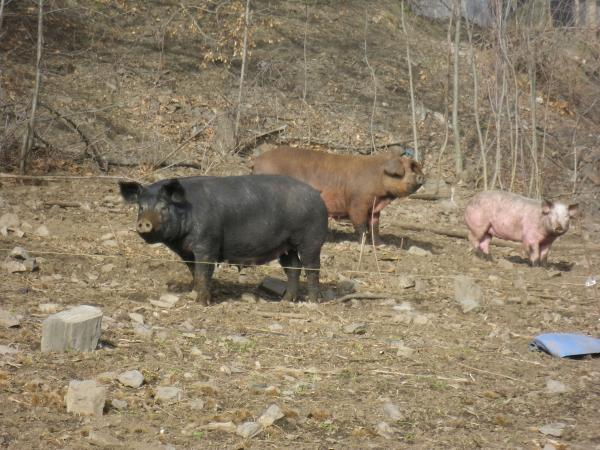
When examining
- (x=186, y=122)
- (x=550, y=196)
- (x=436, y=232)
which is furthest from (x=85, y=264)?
(x=550, y=196)

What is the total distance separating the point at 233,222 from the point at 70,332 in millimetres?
2748

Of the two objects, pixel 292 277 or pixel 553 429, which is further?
pixel 292 277

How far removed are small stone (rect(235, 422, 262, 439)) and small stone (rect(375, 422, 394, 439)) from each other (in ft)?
2.49

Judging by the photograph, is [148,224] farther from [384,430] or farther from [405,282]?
[384,430]

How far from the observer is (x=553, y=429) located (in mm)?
6359

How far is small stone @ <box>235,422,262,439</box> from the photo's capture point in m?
5.77

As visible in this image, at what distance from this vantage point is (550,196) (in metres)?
19.8

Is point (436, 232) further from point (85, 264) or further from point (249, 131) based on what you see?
point (85, 264)

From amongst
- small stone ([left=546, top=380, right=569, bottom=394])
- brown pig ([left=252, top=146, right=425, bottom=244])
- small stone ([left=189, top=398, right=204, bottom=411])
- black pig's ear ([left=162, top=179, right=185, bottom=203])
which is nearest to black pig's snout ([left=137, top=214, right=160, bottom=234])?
black pig's ear ([left=162, top=179, right=185, bottom=203])

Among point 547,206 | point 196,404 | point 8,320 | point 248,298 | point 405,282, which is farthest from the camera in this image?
point 547,206

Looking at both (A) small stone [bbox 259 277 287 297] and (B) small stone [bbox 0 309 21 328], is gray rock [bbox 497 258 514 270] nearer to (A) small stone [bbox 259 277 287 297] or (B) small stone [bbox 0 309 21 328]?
(A) small stone [bbox 259 277 287 297]

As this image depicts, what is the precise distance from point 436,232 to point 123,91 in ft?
23.4

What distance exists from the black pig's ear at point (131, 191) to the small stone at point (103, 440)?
3.75 metres

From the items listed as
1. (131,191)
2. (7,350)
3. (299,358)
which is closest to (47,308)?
(7,350)
